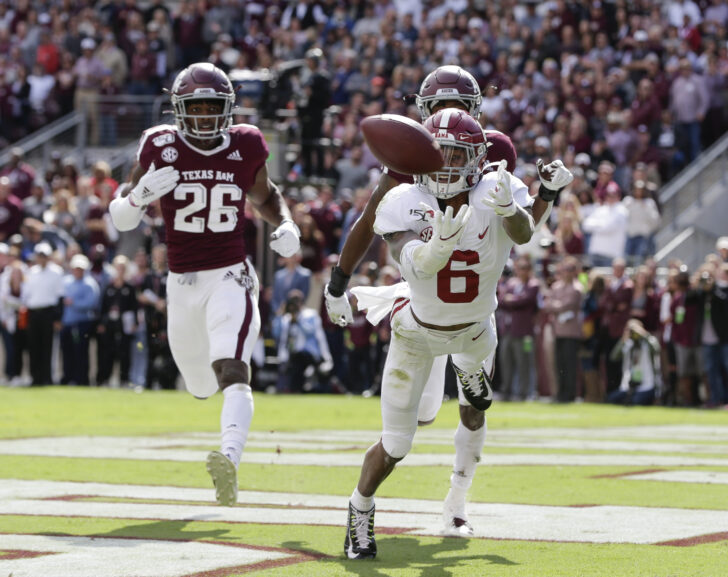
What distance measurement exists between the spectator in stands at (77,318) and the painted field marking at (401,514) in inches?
418

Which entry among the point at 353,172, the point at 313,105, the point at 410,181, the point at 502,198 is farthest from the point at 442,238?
the point at 353,172

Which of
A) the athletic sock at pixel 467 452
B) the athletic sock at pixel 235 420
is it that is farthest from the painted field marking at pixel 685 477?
the athletic sock at pixel 235 420

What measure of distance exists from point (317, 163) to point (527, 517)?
1282 centimetres

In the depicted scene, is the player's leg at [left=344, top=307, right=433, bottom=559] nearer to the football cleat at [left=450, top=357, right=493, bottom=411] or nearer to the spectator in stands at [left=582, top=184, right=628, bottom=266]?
the football cleat at [left=450, top=357, right=493, bottom=411]

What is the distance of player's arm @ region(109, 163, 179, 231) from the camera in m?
6.50

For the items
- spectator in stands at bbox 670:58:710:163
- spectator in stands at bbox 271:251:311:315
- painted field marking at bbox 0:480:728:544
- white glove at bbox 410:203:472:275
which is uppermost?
spectator in stands at bbox 670:58:710:163

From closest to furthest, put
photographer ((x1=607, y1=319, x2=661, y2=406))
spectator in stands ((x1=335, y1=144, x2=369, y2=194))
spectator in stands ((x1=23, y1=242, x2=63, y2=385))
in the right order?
photographer ((x1=607, y1=319, x2=661, y2=406))
spectator in stands ((x1=23, y1=242, x2=63, y2=385))
spectator in stands ((x1=335, y1=144, x2=369, y2=194))

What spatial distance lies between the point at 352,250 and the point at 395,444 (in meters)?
0.83

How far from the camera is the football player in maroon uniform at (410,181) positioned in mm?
5578

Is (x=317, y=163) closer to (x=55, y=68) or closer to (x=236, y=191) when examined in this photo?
(x=55, y=68)

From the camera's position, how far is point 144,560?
4832 millimetres

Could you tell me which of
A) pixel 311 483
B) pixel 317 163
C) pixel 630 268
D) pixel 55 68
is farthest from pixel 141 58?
pixel 311 483

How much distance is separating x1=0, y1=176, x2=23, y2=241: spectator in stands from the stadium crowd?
0.03m

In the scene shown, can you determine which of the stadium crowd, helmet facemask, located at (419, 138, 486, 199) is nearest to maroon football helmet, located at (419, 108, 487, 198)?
helmet facemask, located at (419, 138, 486, 199)
